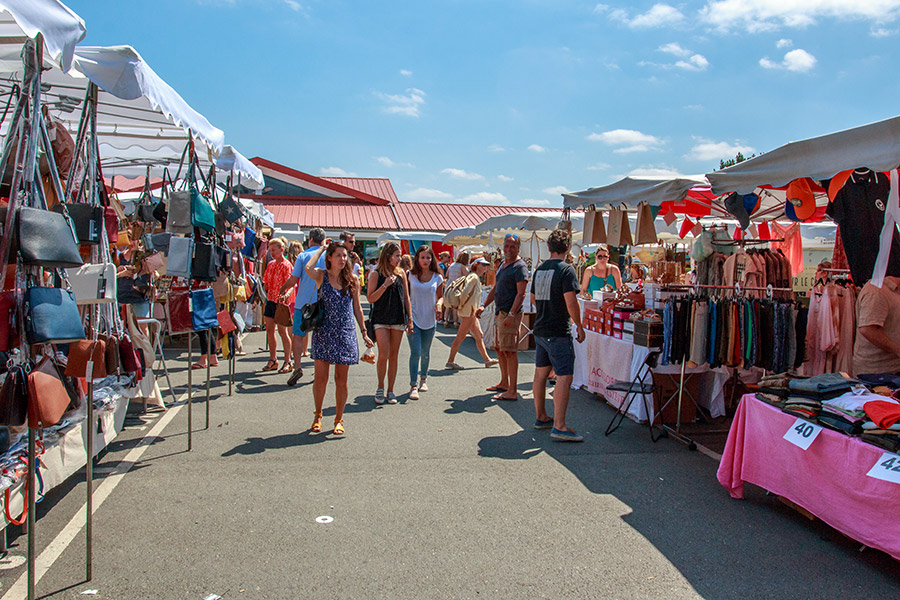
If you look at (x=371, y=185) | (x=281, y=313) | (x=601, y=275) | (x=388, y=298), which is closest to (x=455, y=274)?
(x=601, y=275)

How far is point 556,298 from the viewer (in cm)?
560

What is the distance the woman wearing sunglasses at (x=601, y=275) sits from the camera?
33.6 ft

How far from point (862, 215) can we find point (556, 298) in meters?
2.50

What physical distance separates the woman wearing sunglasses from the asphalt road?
15.5 feet

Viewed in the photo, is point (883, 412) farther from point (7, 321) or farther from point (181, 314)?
point (181, 314)

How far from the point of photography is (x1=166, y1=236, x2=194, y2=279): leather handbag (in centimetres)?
501

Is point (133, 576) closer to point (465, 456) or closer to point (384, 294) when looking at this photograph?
point (465, 456)

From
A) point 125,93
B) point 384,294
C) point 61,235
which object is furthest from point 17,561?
point 384,294

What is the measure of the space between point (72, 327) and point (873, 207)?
5.48 meters

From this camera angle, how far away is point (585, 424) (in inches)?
244

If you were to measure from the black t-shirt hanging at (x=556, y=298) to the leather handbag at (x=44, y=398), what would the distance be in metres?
3.89

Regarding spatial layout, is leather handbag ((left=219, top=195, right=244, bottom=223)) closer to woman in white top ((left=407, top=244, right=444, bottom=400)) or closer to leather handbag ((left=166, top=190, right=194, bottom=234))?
leather handbag ((left=166, top=190, right=194, bottom=234))

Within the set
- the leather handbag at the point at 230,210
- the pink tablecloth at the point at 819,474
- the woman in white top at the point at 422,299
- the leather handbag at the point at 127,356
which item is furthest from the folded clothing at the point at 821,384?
the leather handbag at the point at 230,210

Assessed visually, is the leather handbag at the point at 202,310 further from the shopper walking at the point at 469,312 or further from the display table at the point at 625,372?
the shopper walking at the point at 469,312
